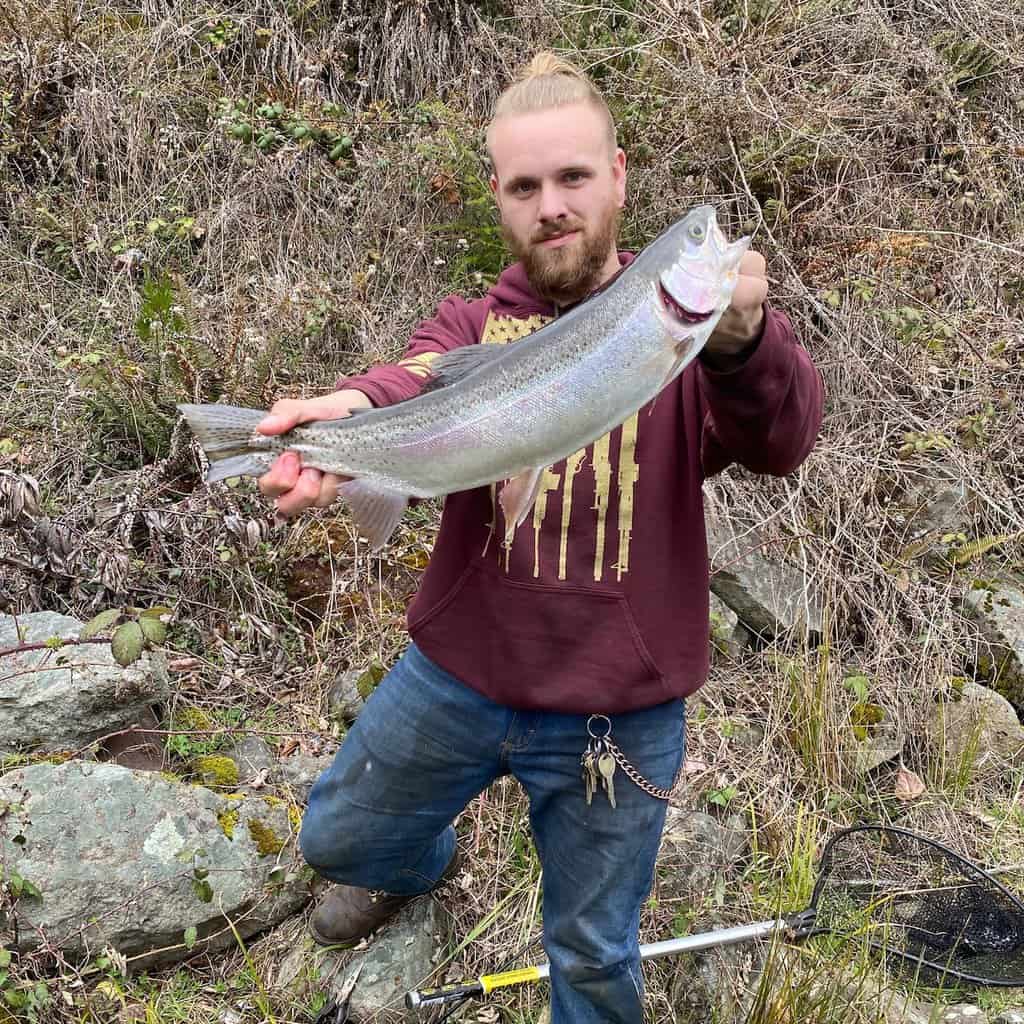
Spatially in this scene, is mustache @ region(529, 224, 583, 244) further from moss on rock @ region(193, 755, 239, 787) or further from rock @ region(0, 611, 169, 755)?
moss on rock @ region(193, 755, 239, 787)

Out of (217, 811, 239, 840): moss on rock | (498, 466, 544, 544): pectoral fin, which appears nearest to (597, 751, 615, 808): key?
(498, 466, 544, 544): pectoral fin

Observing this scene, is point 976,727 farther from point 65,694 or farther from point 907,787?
point 65,694

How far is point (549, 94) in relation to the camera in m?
2.45

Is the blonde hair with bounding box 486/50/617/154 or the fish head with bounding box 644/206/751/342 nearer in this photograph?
the fish head with bounding box 644/206/751/342

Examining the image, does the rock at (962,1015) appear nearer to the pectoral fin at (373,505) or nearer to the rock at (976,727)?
the rock at (976,727)

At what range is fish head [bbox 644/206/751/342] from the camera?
68.5 inches

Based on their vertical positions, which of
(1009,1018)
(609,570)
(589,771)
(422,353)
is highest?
(422,353)

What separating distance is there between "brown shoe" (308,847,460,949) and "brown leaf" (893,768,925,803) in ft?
8.11

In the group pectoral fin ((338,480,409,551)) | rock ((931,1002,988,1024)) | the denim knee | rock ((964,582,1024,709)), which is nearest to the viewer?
pectoral fin ((338,480,409,551))

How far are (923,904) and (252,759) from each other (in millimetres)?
2937

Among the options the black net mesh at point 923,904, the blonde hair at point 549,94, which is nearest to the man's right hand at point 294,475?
the blonde hair at point 549,94

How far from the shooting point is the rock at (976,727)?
13.6 feet

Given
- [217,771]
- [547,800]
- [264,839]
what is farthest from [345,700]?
[547,800]

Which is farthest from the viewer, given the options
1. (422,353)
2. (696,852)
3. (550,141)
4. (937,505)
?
(937,505)
